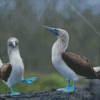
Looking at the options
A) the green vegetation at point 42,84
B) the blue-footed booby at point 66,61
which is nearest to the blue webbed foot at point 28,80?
the green vegetation at point 42,84

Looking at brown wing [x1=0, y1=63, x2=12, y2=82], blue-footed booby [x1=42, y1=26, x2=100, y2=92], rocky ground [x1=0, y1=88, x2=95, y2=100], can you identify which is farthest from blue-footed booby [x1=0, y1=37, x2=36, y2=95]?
blue-footed booby [x1=42, y1=26, x2=100, y2=92]

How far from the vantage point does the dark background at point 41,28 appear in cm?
223

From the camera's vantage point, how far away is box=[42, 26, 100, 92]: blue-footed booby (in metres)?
2.13

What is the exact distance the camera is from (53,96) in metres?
2.17

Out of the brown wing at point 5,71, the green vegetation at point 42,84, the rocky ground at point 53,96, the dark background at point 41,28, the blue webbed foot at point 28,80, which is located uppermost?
the dark background at point 41,28

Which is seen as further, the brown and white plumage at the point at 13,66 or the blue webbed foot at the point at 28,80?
the blue webbed foot at the point at 28,80

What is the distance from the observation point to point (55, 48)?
2139 millimetres

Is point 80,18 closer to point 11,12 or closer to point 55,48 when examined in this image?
point 55,48

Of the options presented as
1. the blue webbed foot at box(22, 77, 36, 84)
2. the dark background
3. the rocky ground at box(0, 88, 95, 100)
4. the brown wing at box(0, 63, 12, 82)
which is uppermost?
the dark background

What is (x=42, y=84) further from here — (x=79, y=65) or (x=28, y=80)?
(x=79, y=65)

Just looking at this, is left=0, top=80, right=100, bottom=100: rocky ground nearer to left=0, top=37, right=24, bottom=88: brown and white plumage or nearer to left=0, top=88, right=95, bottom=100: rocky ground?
left=0, top=88, right=95, bottom=100: rocky ground

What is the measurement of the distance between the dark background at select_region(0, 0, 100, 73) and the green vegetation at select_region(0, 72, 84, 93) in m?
0.05

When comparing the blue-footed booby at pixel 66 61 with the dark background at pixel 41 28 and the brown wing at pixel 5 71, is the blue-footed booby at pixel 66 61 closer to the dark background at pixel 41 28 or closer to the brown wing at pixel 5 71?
the dark background at pixel 41 28

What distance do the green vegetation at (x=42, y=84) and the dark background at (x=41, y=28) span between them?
0.05m
